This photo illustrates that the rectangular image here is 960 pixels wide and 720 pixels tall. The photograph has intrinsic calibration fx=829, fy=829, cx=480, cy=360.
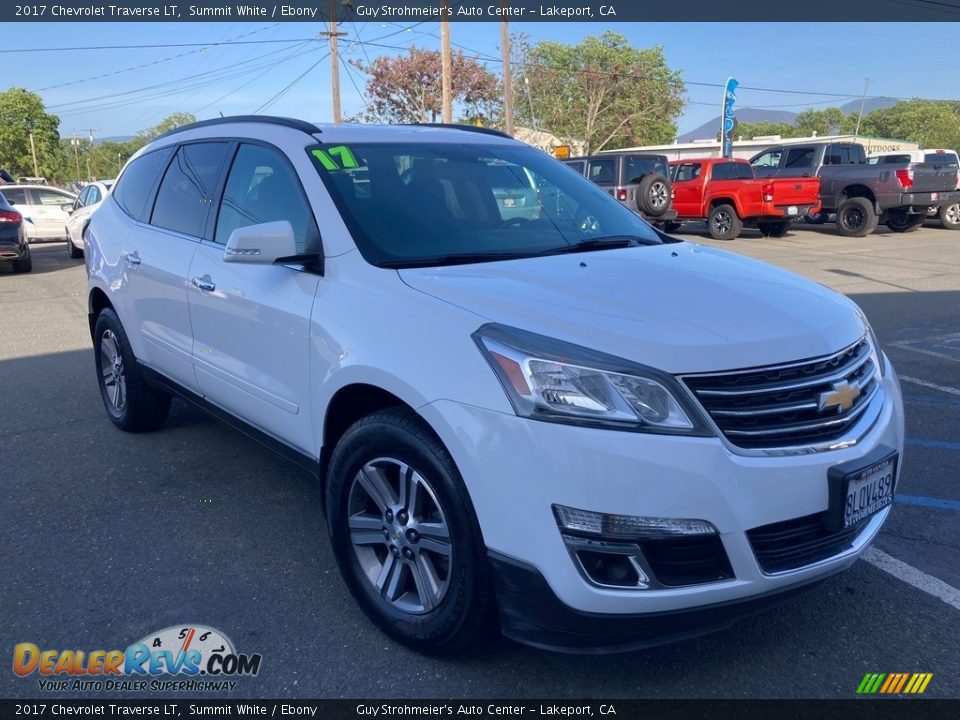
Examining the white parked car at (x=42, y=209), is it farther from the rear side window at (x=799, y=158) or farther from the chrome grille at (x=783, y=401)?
the chrome grille at (x=783, y=401)

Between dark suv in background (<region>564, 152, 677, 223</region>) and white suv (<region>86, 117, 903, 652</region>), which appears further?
dark suv in background (<region>564, 152, 677, 223</region>)

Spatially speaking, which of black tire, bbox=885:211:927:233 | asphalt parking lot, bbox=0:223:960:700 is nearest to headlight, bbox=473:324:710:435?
asphalt parking lot, bbox=0:223:960:700

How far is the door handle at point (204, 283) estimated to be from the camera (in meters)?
3.86

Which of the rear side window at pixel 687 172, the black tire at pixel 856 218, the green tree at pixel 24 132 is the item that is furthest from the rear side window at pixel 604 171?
the green tree at pixel 24 132

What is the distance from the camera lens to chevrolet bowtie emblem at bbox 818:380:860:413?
8.43 ft

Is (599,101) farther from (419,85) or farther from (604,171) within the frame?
(604,171)

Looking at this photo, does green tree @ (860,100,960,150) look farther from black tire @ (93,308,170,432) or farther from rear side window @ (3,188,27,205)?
black tire @ (93,308,170,432)

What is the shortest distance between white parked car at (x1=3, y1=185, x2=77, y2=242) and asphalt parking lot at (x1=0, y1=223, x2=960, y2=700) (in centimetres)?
1597

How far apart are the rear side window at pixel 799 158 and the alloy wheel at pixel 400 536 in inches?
776

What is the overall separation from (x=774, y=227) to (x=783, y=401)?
60.4 ft

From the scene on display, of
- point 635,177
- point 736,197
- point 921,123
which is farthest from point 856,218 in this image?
point 921,123

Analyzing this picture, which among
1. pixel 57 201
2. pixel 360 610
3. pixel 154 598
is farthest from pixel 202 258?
pixel 57 201

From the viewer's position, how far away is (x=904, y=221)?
19844 mm
